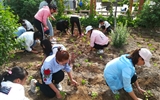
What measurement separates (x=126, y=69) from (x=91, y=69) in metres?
1.53

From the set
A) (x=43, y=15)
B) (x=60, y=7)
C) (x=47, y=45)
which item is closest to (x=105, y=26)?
(x=43, y=15)

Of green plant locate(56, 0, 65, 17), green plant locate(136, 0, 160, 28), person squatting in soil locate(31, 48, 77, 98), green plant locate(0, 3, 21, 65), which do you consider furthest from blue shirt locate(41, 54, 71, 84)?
green plant locate(56, 0, 65, 17)

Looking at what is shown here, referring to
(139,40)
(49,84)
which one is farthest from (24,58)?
(139,40)

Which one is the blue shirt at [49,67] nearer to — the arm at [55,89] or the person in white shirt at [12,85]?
the arm at [55,89]

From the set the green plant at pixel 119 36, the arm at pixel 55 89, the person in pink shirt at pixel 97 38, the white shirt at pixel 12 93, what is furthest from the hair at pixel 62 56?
the green plant at pixel 119 36

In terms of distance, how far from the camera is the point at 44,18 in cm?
499

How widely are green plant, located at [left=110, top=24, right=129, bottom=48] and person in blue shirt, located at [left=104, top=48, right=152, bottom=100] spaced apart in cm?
226

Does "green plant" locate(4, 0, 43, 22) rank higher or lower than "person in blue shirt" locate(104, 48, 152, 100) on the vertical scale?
higher

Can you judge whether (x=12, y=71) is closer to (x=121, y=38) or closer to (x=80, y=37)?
(x=121, y=38)

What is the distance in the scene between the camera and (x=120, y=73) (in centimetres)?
298

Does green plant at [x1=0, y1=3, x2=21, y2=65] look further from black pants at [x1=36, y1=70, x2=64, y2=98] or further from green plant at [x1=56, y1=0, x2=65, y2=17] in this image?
green plant at [x1=56, y1=0, x2=65, y2=17]

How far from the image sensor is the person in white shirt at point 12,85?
1.83 meters

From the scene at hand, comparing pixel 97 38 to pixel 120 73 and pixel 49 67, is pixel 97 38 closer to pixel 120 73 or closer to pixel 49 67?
pixel 120 73

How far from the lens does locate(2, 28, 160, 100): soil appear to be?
3301 millimetres
